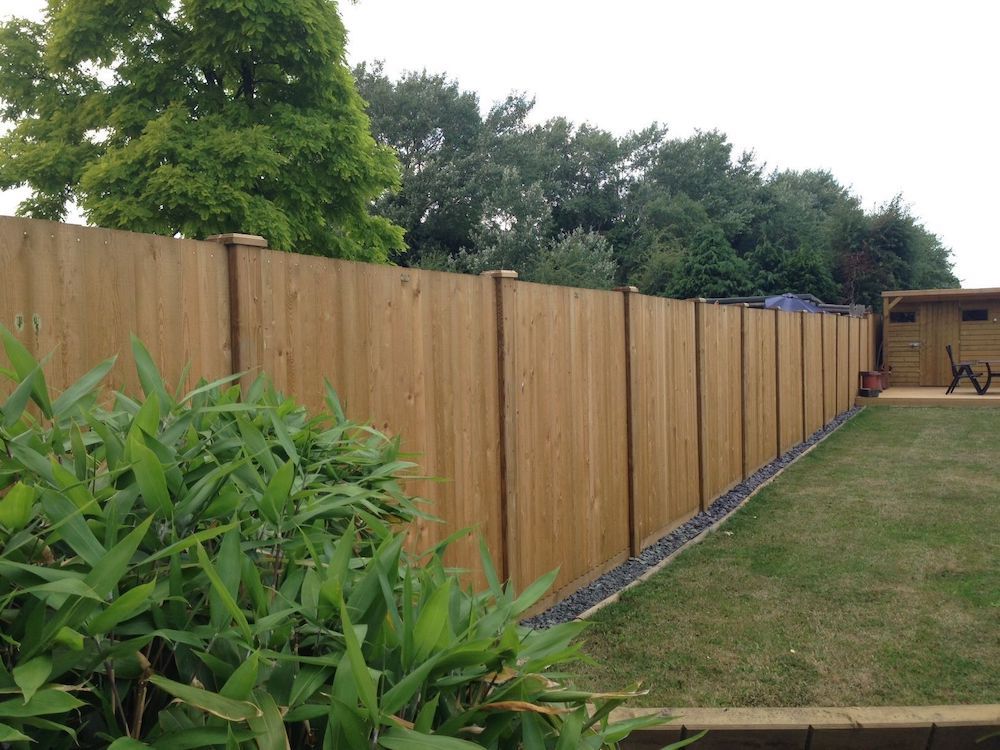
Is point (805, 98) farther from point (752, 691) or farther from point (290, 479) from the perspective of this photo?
point (290, 479)

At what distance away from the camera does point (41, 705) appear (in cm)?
90

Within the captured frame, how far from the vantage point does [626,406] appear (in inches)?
241

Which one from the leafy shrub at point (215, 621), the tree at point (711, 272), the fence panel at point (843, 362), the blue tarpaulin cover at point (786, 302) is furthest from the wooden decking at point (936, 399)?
the leafy shrub at point (215, 621)

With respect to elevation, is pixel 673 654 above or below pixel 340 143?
below

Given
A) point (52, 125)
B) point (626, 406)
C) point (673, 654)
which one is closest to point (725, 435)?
point (626, 406)

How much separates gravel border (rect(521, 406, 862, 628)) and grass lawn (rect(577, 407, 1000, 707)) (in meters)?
0.17

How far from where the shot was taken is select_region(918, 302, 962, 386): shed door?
23.8 m

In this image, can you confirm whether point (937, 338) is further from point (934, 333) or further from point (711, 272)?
point (711, 272)

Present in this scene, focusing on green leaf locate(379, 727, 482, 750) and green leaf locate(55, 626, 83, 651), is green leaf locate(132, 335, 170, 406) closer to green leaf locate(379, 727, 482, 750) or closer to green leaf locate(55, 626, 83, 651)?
green leaf locate(55, 626, 83, 651)

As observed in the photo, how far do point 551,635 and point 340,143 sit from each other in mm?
21255

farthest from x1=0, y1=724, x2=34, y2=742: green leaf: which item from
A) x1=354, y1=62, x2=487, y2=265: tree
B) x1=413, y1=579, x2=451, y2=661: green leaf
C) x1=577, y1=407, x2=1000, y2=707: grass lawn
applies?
x1=354, y1=62, x2=487, y2=265: tree

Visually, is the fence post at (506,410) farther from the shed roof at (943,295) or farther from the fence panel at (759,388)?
the shed roof at (943,295)

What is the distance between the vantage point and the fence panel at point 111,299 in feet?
7.27

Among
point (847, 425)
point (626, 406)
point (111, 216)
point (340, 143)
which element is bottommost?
point (847, 425)
